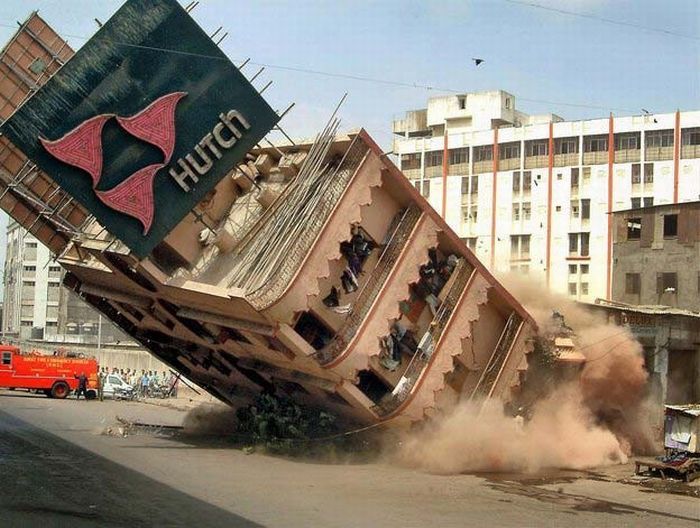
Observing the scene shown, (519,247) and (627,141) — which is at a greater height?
(627,141)

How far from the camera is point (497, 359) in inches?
635

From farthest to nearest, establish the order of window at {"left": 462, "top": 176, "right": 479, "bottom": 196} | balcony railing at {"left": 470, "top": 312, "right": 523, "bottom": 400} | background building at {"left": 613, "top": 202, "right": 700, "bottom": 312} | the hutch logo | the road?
window at {"left": 462, "top": 176, "right": 479, "bottom": 196} → background building at {"left": 613, "top": 202, "right": 700, "bottom": 312} → balcony railing at {"left": 470, "top": 312, "right": 523, "bottom": 400} → the hutch logo → the road

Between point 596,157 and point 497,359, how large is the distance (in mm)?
43901

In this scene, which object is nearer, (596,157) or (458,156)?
(596,157)

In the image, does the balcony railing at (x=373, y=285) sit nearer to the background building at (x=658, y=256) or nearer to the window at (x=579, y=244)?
the background building at (x=658, y=256)

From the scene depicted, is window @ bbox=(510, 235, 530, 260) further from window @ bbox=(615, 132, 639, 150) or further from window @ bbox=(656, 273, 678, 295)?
window @ bbox=(656, 273, 678, 295)

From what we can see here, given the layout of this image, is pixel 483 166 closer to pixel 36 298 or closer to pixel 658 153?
pixel 658 153

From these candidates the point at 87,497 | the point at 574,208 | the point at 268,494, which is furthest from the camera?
the point at 574,208

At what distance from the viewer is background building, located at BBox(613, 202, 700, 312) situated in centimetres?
3094

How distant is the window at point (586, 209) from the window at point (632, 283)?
82.4ft

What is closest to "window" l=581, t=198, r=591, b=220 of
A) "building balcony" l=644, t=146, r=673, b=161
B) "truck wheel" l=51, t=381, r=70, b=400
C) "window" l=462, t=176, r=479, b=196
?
"building balcony" l=644, t=146, r=673, b=161

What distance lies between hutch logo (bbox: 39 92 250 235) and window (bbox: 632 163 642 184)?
4519 cm

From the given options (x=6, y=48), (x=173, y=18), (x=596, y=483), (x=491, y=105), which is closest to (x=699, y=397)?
(x=596, y=483)

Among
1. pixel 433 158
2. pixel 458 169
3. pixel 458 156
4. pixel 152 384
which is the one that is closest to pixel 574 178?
pixel 458 169
